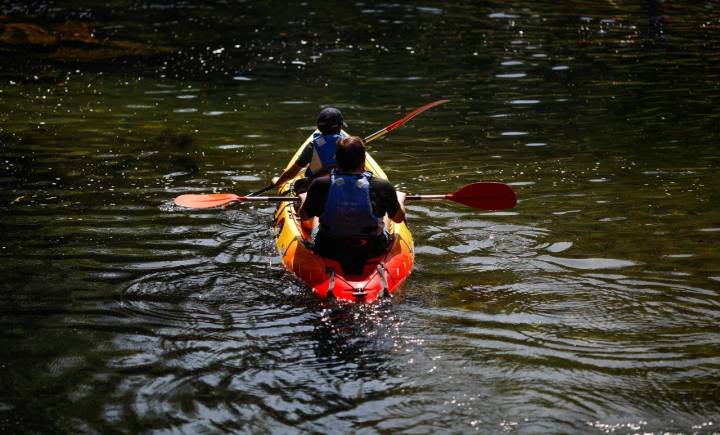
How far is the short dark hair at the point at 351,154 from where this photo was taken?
7367 millimetres

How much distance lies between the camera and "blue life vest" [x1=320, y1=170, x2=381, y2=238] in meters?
7.42

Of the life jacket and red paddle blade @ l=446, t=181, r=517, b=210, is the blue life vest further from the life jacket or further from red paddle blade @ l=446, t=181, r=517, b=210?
the life jacket

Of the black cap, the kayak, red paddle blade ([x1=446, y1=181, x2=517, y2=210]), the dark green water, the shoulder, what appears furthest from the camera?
the black cap

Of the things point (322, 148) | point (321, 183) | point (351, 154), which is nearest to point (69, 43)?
point (322, 148)

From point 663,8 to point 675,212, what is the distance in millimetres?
15761

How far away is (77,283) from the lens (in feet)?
25.9

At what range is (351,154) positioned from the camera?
24.1ft

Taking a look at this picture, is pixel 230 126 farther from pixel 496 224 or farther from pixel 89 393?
pixel 89 393

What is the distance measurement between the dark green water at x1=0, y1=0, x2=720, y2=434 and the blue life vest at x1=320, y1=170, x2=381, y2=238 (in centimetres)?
61

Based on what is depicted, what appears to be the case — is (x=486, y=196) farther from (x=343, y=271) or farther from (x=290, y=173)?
(x=290, y=173)

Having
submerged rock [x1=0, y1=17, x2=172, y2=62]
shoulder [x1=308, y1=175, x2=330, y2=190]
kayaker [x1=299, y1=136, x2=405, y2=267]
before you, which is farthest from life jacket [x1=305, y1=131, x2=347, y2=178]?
submerged rock [x1=0, y1=17, x2=172, y2=62]

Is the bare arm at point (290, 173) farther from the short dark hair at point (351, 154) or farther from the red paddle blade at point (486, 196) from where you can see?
the short dark hair at point (351, 154)

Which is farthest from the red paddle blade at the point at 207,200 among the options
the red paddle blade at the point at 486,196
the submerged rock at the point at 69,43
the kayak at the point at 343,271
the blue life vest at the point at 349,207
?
the submerged rock at the point at 69,43

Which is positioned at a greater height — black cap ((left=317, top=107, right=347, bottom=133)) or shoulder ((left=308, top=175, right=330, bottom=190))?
black cap ((left=317, top=107, right=347, bottom=133))
